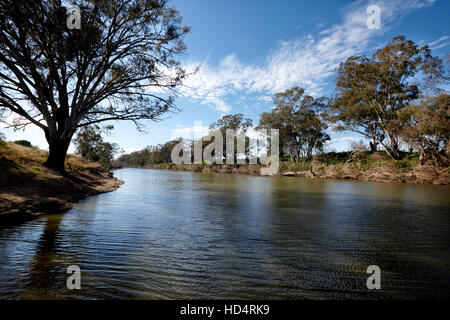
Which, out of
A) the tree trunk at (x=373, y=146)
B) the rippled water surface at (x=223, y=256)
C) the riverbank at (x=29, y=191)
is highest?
the tree trunk at (x=373, y=146)

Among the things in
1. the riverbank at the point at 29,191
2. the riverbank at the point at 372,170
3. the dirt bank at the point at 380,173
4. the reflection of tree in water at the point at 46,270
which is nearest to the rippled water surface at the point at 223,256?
the reflection of tree in water at the point at 46,270

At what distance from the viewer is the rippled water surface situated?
2135 mm

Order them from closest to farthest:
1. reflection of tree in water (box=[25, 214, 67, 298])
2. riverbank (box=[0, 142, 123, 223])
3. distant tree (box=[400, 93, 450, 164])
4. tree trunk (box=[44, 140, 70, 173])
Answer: reflection of tree in water (box=[25, 214, 67, 298]), riverbank (box=[0, 142, 123, 223]), tree trunk (box=[44, 140, 70, 173]), distant tree (box=[400, 93, 450, 164])

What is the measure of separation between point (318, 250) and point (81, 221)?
4.80 meters

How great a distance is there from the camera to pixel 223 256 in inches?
118

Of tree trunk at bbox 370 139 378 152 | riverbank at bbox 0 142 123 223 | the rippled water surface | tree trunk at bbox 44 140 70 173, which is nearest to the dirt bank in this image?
tree trunk at bbox 370 139 378 152

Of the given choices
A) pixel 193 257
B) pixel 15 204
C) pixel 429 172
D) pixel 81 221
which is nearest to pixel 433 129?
pixel 429 172

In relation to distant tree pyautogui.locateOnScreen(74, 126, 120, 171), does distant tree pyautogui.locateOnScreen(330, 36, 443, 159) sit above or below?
above

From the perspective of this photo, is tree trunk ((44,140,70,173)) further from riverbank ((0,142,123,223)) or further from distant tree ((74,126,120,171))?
distant tree ((74,126,120,171))

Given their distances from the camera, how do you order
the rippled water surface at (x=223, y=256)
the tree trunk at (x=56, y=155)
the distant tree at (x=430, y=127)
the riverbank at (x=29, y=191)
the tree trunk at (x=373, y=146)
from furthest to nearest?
the tree trunk at (x=373, y=146)
the distant tree at (x=430, y=127)
the tree trunk at (x=56, y=155)
the riverbank at (x=29, y=191)
the rippled water surface at (x=223, y=256)

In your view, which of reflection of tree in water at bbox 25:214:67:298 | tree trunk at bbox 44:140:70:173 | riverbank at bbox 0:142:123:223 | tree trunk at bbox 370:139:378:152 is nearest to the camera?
reflection of tree in water at bbox 25:214:67:298

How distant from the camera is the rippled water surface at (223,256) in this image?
213cm

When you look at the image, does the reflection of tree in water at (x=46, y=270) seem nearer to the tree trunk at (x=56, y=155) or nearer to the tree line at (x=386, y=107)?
the tree trunk at (x=56, y=155)
